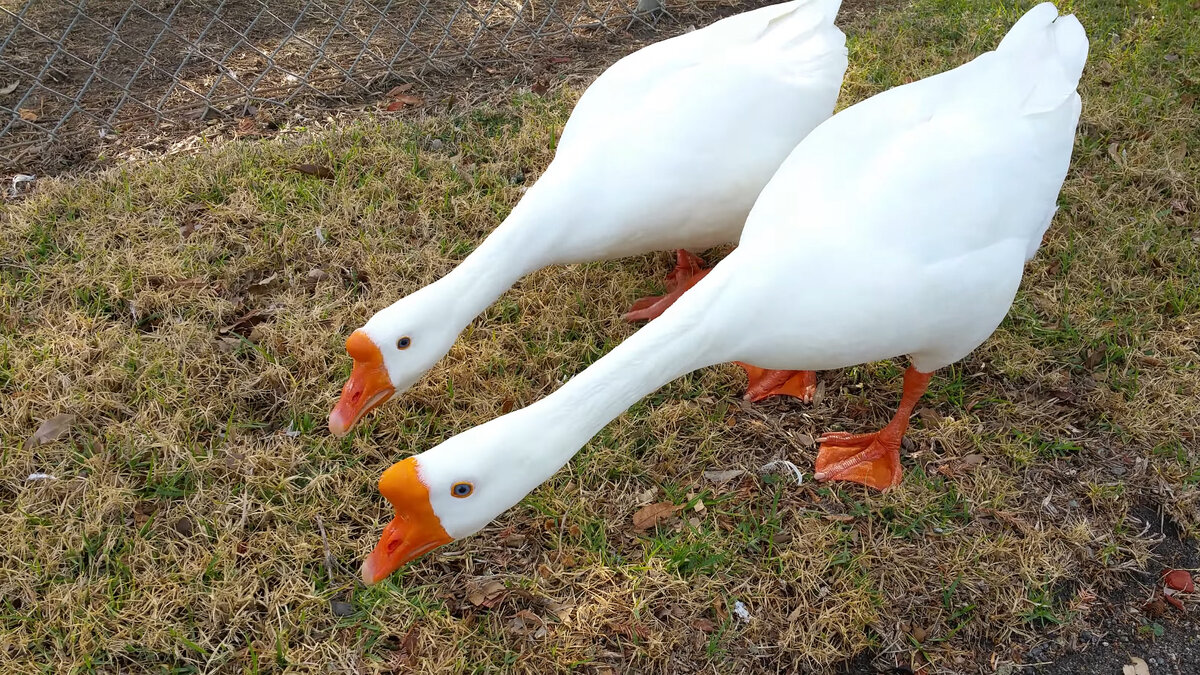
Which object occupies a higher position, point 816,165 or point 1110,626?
point 816,165

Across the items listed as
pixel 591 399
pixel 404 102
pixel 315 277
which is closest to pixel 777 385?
pixel 591 399

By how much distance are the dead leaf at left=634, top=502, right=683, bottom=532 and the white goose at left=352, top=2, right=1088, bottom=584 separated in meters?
0.57

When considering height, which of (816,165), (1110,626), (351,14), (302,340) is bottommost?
(1110,626)

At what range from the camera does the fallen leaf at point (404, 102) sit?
14.3 ft

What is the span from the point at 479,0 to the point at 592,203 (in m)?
3.12

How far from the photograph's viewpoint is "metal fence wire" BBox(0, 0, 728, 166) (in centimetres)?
418

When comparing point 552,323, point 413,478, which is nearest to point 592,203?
point 552,323

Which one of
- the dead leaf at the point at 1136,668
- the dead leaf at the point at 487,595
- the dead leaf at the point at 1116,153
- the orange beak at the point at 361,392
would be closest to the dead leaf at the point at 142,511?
the orange beak at the point at 361,392

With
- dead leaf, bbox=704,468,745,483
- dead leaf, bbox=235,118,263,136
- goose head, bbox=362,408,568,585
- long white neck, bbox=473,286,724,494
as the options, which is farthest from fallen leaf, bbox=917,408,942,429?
dead leaf, bbox=235,118,263,136

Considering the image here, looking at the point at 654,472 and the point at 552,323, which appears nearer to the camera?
the point at 654,472

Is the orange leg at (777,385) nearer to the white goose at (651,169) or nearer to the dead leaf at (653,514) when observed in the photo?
the white goose at (651,169)

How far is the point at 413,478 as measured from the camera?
76.9 inches

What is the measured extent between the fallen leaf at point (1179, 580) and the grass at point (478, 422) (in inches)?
3.8

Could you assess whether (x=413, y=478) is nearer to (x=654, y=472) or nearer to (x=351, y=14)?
(x=654, y=472)
